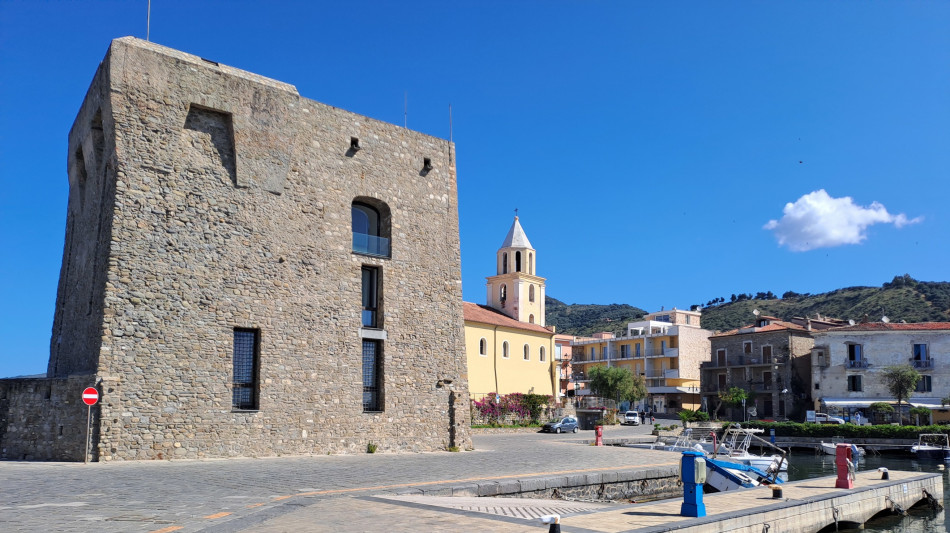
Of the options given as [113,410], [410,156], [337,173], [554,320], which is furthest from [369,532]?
[554,320]

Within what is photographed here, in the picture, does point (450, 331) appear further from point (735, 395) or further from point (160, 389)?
point (735, 395)

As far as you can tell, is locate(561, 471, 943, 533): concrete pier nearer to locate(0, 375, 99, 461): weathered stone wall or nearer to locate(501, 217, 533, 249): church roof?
locate(0, 375, 99, 461): weathered stone wall

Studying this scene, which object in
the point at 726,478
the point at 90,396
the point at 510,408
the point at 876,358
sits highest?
the point at 876,358

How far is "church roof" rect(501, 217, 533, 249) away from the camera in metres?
63.0

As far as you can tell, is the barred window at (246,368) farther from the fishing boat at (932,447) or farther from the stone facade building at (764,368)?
the stone facade building at (764,368)

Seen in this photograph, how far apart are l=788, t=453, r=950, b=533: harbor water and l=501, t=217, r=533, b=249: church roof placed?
97.4ft

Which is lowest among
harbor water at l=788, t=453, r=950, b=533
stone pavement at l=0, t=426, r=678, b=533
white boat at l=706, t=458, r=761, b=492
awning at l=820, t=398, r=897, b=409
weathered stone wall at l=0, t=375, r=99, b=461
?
harbor water at l=788, t=453, r=950, b=533

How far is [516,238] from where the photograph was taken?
63594mm

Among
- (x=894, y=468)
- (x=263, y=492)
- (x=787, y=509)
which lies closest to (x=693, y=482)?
(x=787, y=509)

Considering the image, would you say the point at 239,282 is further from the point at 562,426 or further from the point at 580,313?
the point at 580,313

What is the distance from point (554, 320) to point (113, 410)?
133 m

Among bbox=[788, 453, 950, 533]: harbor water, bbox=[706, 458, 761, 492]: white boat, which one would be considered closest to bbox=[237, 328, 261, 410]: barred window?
bbox=[706, 458, 761, 492]: white boat

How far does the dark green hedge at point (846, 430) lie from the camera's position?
3766cm

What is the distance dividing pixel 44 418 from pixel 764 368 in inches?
2065
